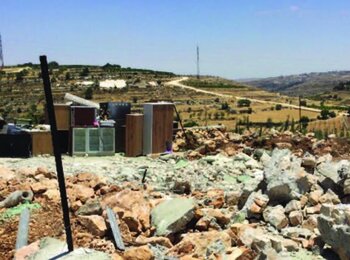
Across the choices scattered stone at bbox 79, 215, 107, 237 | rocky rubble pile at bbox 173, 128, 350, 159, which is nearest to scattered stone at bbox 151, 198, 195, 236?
scattered stone at bbox 79, 215, 107, 237

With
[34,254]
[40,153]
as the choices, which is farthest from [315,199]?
[40,153]

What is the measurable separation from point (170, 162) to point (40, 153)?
170 inches

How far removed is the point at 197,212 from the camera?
934 cm

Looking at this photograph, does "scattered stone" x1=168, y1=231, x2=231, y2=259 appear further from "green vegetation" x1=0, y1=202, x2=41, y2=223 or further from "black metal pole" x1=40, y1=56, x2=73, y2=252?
"green vegetation" x1=0, y1=202, x2=41, y2=223

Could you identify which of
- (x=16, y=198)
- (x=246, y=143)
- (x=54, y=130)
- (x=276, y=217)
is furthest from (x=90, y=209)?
(x=246, y=143)

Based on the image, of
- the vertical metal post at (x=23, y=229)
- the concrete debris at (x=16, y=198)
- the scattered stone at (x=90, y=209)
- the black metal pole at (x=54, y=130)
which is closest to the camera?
the black metal pole at (x=54, y=130)

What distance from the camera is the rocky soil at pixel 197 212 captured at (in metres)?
8.02

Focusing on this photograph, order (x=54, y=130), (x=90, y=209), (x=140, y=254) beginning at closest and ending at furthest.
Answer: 1. (x=54, y=130)
2. (x=140, y=254)
3. (x=90, y=209)

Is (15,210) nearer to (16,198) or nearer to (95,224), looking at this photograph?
(16,198)

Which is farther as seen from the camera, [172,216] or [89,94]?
[89,94]

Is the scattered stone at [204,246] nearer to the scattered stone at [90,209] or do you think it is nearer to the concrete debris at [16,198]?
the scattered stone at [90,209]

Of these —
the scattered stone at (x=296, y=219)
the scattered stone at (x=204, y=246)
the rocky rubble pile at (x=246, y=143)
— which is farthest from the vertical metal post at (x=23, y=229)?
the rocky rubble pile at (x=246, y=143)

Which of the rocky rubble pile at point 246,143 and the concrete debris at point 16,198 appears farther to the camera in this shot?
the rocky rubble pile at point 246,143

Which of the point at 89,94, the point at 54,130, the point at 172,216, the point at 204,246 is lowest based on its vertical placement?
the point at 204,246
